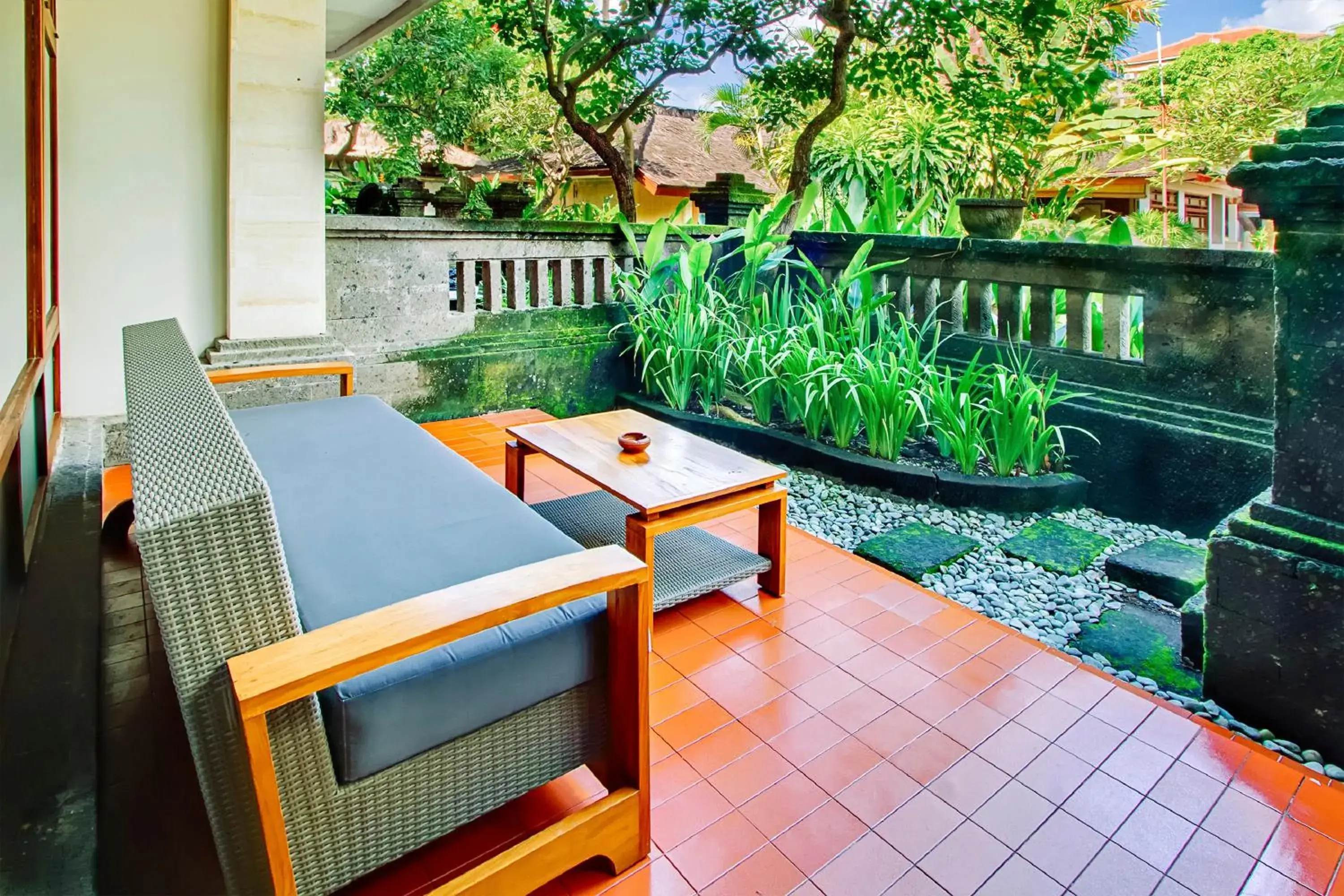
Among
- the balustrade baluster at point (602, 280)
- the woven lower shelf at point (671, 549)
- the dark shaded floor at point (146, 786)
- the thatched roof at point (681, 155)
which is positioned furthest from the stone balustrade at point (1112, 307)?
the thatched roof at point (681, 155)

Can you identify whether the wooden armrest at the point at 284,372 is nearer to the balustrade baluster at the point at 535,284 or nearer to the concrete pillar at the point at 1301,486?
the balustrade baluster at the point at 535,284

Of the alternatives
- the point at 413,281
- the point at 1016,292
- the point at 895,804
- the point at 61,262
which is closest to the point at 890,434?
the point at 1016,292

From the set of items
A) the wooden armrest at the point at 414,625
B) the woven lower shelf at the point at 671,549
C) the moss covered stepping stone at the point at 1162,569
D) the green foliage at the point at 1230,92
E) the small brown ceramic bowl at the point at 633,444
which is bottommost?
the moss covered stepping stone at the point at 1162,569

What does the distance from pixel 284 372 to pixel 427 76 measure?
5230mm

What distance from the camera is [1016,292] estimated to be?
3.89m

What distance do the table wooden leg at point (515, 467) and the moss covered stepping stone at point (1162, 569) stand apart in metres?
2.11

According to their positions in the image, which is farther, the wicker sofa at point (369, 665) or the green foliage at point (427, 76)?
the green foliage at point (427, 76)

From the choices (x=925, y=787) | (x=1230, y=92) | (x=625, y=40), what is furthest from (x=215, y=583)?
(x=1230, y=92)

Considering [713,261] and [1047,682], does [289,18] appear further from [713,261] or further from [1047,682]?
Result: [1047,682]

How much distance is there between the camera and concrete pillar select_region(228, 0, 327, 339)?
3191 millimetres

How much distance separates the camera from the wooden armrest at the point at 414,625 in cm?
100

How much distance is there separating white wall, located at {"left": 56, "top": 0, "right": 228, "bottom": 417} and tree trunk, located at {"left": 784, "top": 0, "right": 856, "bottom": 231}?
3.28 metres

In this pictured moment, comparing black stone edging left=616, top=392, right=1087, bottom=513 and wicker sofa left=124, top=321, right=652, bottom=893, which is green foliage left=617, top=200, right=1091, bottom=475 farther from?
wicker sofa left=124, top=321, right=652, bottom=893

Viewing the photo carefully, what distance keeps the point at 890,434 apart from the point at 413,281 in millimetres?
2541
